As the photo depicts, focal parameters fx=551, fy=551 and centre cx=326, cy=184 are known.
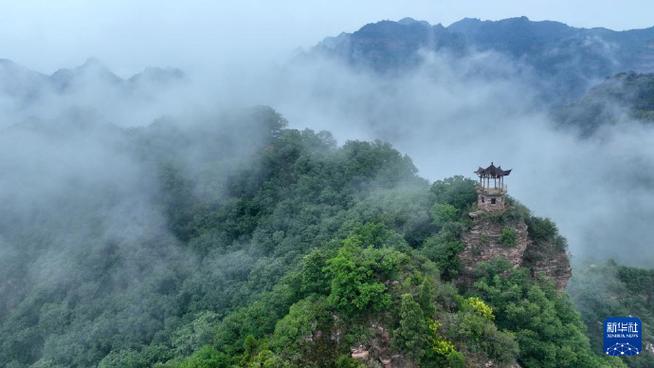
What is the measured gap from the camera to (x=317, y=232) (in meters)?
38.5

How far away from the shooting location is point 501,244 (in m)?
28.8

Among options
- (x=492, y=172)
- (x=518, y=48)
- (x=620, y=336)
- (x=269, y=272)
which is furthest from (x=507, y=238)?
(x=518, y=48)

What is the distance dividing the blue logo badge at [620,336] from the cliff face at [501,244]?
3.49 meters

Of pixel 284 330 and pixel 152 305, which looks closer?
pixel 284 330

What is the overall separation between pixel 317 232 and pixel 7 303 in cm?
2984

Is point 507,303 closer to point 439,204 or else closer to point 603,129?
point 439,204

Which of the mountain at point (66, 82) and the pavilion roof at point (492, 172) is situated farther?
the mountain at point (66, 82)

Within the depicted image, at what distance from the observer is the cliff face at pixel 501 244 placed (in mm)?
28812

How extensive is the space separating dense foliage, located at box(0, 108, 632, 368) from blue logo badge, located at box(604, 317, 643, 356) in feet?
9.44

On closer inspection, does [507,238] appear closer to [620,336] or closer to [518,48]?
[620,336]

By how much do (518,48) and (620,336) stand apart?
135 meters

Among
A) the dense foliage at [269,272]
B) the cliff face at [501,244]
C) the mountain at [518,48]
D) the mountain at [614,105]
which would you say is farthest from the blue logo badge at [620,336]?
the mountain at [518,48]

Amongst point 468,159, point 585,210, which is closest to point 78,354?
point 585,210

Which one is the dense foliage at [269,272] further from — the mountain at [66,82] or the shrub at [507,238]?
the mountain at [66,82]
